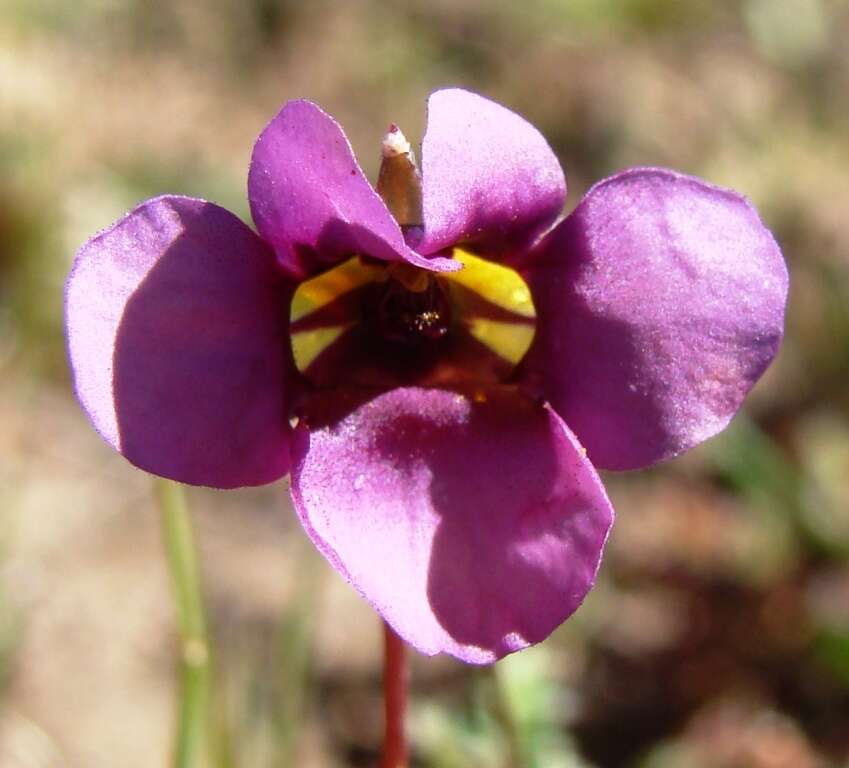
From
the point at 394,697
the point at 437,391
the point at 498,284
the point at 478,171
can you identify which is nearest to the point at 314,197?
the point at 478,171

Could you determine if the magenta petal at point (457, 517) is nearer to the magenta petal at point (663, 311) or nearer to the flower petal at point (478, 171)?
the magenta petal at point (663, 311)

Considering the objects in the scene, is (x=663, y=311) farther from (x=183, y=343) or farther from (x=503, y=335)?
(x=183, y=343)

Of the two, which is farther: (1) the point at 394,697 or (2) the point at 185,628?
(2) the point at 185,628

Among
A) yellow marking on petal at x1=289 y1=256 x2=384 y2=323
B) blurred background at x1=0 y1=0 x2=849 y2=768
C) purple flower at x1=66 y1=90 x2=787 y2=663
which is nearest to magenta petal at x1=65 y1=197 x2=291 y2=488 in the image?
purple flower at x1=66 y1=90 x2=787 y2=663

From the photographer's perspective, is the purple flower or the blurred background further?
the blurred background

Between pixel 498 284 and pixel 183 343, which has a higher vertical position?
pixel 183 343

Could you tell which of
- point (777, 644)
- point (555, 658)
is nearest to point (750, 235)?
point (555, 658)

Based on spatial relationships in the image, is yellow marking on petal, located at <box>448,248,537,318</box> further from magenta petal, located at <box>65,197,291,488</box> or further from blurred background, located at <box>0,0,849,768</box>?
blurred background, located at <box>0,0,849,768</box>
